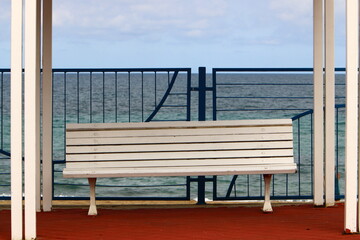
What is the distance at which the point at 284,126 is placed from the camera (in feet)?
24.8

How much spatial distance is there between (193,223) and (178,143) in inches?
37.7

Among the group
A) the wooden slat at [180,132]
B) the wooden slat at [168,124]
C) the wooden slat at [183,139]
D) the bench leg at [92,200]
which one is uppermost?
the wooden slat at [168,124]

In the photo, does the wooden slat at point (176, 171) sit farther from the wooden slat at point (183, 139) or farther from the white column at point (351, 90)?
the white column at point (351, 90)

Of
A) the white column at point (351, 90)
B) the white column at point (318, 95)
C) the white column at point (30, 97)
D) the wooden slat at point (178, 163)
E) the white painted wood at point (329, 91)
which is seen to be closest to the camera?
the white column at point (30, 97)

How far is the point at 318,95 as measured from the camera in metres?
7.66

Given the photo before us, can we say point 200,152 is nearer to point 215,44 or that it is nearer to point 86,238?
point 86,238

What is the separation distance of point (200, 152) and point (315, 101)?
1237 mm

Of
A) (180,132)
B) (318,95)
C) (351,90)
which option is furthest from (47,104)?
(351,90)

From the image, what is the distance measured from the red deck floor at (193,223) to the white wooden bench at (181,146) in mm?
316

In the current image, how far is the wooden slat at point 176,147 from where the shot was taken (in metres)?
7.33

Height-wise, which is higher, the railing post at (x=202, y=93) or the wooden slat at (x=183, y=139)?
the railing post at (x=202, y=93)

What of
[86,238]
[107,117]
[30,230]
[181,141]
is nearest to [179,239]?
[86,238]

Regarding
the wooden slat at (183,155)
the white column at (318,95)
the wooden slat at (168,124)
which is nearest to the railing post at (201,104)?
the wooden slat at (168,124)

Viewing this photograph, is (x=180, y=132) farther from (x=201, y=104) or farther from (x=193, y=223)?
(x=193, y=223)
